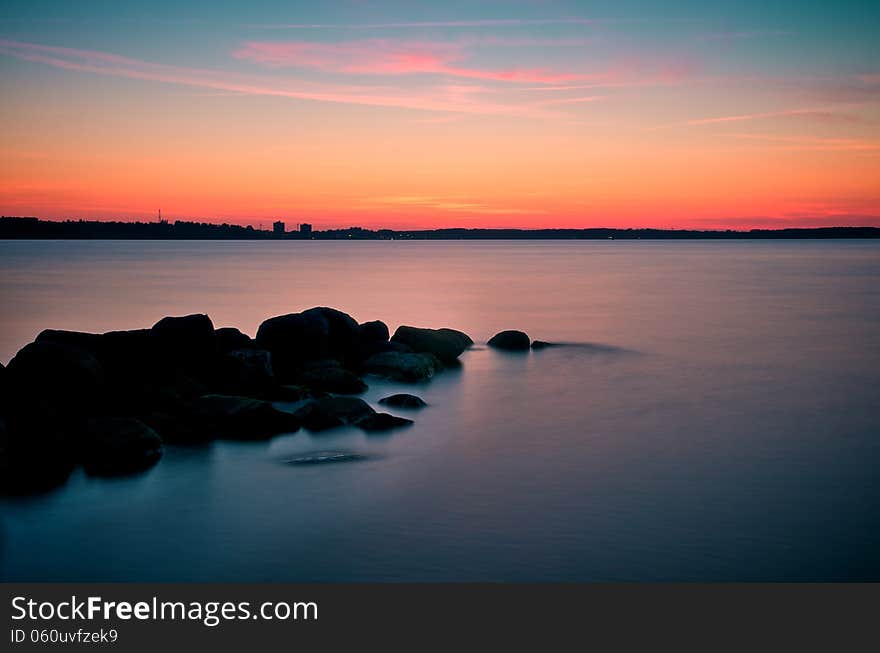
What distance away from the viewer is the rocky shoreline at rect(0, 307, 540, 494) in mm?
10344

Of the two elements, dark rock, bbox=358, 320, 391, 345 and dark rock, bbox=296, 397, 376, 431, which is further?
dark rock, bbox=358, 320, 391, 345

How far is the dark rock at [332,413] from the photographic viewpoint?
12172mm

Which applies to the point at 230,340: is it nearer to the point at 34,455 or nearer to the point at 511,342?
the point at 34,455

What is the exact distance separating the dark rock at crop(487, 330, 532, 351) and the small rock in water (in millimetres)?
11333

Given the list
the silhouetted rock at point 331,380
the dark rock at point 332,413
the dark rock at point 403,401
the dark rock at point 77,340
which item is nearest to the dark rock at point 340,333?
the silhouetted rock at point 331,380

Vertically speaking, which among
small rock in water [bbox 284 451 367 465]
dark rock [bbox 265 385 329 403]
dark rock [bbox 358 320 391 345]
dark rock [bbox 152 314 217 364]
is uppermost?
dark rock [bbox 152 314 217 364]

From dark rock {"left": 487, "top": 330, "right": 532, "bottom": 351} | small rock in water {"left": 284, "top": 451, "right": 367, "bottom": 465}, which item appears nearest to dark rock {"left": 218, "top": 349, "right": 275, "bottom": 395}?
small rock in water {"left": 284, "top": 451, "right": 367, "bottom": 465}

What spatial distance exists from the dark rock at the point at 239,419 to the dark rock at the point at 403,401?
2.44 metres

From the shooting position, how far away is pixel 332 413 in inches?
487

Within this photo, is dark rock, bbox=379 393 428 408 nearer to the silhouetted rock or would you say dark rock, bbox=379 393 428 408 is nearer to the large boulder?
the silhouetted rock

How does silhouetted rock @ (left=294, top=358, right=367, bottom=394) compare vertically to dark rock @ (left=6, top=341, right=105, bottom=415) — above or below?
below

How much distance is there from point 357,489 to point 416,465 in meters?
1.24

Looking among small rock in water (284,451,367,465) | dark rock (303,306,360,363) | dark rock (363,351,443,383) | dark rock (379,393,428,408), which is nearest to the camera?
small rock in water (284,451,367,465)

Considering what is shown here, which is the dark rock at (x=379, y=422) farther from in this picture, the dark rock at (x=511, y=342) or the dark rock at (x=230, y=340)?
the dark rock at (x=511, y=342)
